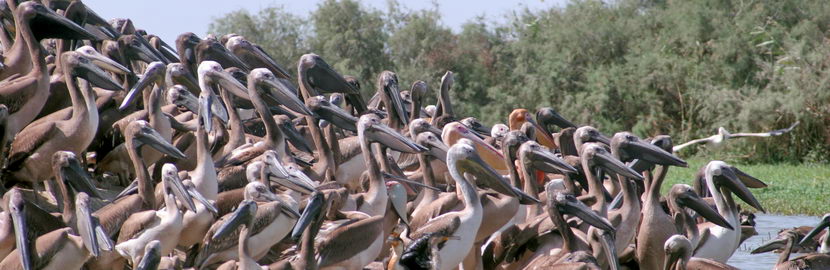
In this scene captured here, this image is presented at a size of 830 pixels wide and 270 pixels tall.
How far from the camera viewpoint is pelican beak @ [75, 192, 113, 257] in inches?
237

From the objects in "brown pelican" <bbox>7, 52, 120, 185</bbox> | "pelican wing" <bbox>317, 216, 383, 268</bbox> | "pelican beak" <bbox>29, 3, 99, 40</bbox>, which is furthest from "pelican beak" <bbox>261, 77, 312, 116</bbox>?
"pelican wing" <bbox>317, 216, 383, 268</bbox>

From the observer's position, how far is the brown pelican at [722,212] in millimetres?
8688

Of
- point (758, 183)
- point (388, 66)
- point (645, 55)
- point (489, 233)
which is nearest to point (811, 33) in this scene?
point (645, 55)

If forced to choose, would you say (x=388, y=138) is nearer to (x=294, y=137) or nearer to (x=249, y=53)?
(x=294, y=137)

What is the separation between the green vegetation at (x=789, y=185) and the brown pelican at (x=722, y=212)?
14.8 ft

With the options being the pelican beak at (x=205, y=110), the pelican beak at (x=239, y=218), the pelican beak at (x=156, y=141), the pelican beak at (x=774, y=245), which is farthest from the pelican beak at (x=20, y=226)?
the pelican beak at (x=774, y=245)

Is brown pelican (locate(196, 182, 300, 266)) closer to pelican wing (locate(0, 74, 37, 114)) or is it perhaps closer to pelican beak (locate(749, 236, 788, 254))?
pelican wing (locate(0, 74, 37, 114))

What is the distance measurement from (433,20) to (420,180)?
2523 centimetres

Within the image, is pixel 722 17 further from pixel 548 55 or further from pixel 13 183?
pixel 13 183

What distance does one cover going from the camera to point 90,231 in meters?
6.04

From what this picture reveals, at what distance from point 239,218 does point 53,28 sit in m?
2.70

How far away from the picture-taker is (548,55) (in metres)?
29.9

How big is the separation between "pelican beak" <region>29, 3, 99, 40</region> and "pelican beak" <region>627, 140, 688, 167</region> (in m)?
3.89

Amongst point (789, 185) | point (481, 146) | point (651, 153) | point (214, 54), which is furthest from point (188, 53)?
point (789, 185)
